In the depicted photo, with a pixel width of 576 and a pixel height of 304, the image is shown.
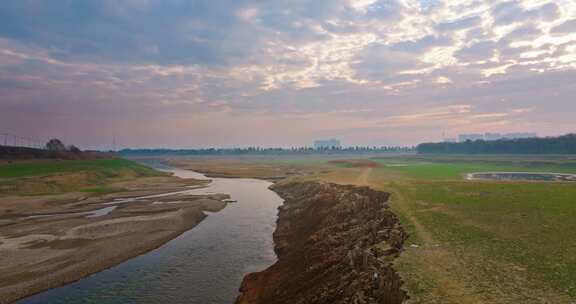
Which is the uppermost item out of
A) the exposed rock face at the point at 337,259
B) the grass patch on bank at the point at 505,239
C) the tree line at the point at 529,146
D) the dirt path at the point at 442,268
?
the tree line at the point at 529,146

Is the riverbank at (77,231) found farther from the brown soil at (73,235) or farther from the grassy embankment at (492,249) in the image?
the grassy embankment at (492,249)

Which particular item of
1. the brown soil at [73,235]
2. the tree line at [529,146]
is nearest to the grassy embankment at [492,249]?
the brown soil at [73,235]

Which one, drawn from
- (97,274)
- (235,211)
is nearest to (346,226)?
(97,274)

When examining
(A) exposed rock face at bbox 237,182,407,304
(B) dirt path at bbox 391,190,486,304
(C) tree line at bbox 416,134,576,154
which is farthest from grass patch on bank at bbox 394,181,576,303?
(C) tree line at bbox 416,134,576,154

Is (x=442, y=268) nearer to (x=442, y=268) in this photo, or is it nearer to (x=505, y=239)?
(x=442, y=268)

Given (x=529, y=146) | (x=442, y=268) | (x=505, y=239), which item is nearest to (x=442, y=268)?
(x=442, y=268)

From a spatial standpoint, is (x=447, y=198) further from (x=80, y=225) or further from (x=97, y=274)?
(x=80, y=225)
